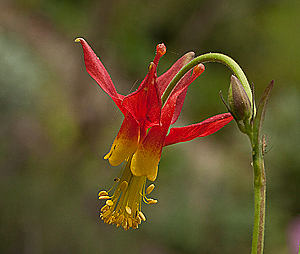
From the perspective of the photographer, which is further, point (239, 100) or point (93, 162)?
point (93, 162)

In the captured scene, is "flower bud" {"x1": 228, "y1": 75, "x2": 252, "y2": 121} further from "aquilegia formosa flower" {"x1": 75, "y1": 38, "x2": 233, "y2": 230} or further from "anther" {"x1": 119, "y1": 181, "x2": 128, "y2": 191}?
"anther" {"x1": 119, "y1": 181, "x2": 128, "y2": 191}

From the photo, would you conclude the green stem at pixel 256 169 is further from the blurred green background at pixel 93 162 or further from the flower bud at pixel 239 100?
the blurred green background at pixel 93 162

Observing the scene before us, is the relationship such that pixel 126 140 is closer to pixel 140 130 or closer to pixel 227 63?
pixel 140 130

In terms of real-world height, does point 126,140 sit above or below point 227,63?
below

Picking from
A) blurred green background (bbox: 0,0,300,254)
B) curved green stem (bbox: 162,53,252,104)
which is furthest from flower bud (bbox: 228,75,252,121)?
blurred green background (bbox: 0,0,300,254)

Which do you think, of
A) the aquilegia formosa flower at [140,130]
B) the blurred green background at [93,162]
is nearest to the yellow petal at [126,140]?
the aquilegia formosa flower at [140,130]

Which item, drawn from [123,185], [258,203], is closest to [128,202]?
[123,185]
